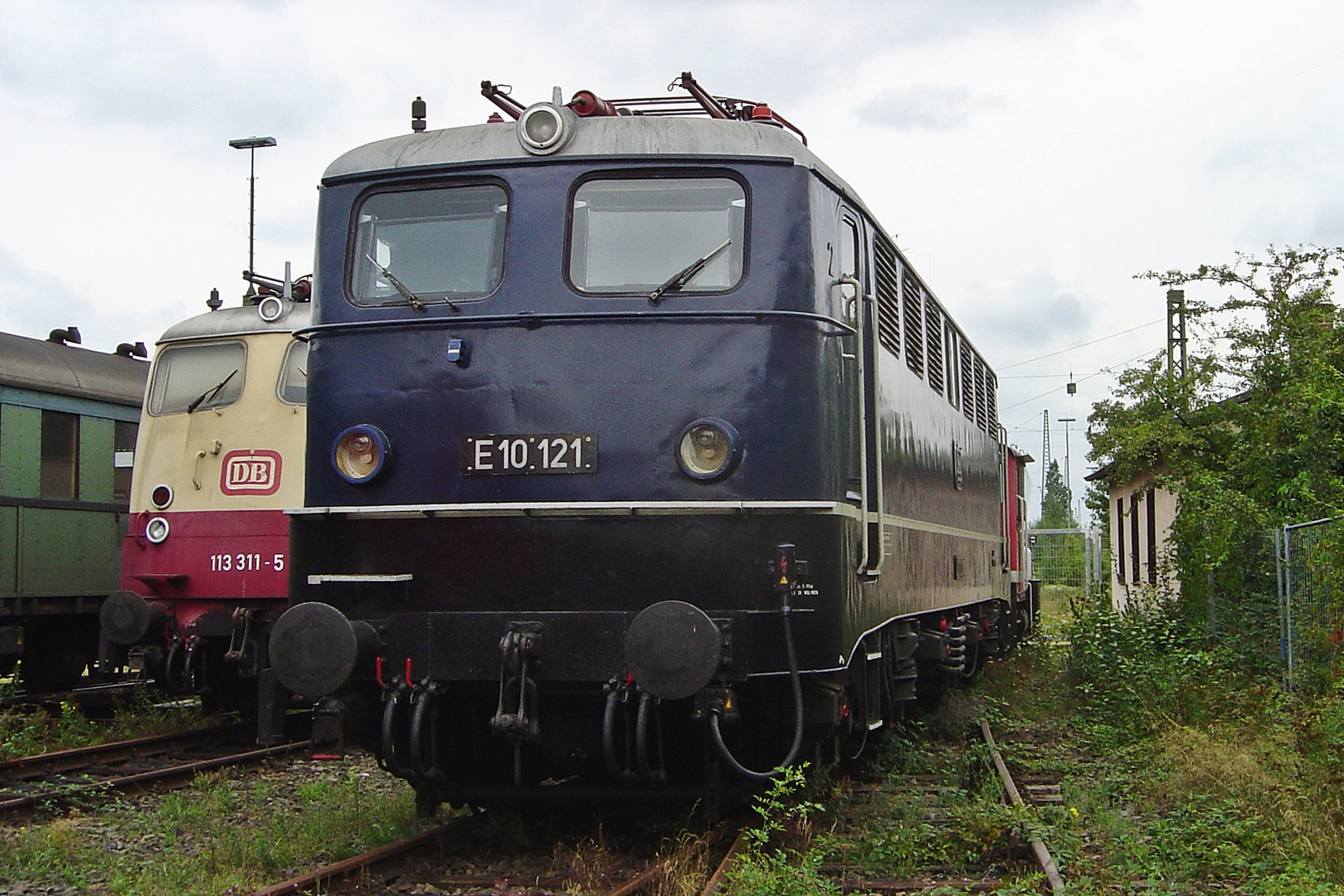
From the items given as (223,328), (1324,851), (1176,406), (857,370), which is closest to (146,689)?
(223,328)

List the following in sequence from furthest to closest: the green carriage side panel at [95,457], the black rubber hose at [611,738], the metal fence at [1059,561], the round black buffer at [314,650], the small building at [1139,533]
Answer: the metal fence at [1059,561], the small building at [1139,533], the green carriage side panel at [95,457], the round black buffer at [314,650], the black rubber hose at [611,738]

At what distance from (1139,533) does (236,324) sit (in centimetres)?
2224

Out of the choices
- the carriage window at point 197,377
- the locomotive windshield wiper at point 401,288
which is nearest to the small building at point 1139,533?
the carriage window at point 197,377

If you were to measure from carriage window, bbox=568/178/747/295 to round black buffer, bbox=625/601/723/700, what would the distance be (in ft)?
5.04

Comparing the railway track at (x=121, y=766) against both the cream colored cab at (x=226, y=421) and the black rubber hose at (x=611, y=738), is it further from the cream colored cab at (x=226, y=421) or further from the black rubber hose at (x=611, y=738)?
Result: the black rubber hose at (x=611, y=738)

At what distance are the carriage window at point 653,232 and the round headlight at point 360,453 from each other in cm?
114

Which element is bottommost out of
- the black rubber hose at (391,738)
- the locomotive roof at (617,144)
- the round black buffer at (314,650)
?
the black rubber hose at (391,738)

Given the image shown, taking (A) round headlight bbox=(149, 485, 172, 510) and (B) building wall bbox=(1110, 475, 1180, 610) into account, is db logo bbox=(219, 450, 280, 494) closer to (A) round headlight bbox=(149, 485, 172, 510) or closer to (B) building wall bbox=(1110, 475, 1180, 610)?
(A) round headlight bbox=(149, 485, 172, 510)

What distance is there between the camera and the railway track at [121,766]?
29.4ft

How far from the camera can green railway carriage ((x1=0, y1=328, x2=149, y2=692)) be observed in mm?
13094

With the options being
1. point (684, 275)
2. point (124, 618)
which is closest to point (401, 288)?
point (684, 275)

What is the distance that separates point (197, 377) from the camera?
11812mm

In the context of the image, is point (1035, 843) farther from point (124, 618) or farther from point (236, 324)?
point (236, 324)

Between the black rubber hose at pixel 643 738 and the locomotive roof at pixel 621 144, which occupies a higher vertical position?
the locomotive roof at pixel 621 144
